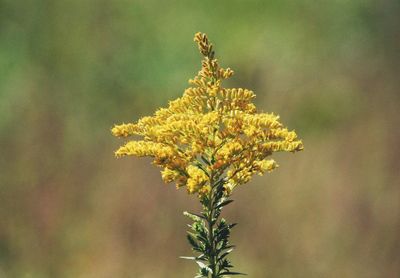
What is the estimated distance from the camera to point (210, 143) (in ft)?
7.83

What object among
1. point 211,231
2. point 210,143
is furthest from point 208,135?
point 211,231

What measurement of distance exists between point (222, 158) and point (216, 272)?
557mm

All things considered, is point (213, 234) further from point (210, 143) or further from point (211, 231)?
point (210, 143)

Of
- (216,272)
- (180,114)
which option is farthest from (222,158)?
(216,272)

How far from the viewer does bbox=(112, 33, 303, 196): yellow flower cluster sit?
7.80 ft

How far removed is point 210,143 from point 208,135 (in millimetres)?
63

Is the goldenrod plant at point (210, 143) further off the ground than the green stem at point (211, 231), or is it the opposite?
the goldenrod plant at point (210, 143)

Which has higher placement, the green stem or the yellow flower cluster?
the yellow flower cluster

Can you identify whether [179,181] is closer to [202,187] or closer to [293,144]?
[202,187]

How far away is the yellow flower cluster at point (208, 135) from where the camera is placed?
93.6 inches

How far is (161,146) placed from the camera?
8.02ft

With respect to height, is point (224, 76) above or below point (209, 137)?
above

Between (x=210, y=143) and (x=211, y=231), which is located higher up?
(x=210, y=143)

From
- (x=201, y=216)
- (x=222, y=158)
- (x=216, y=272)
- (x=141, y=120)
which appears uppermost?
(x=141, y=120)
